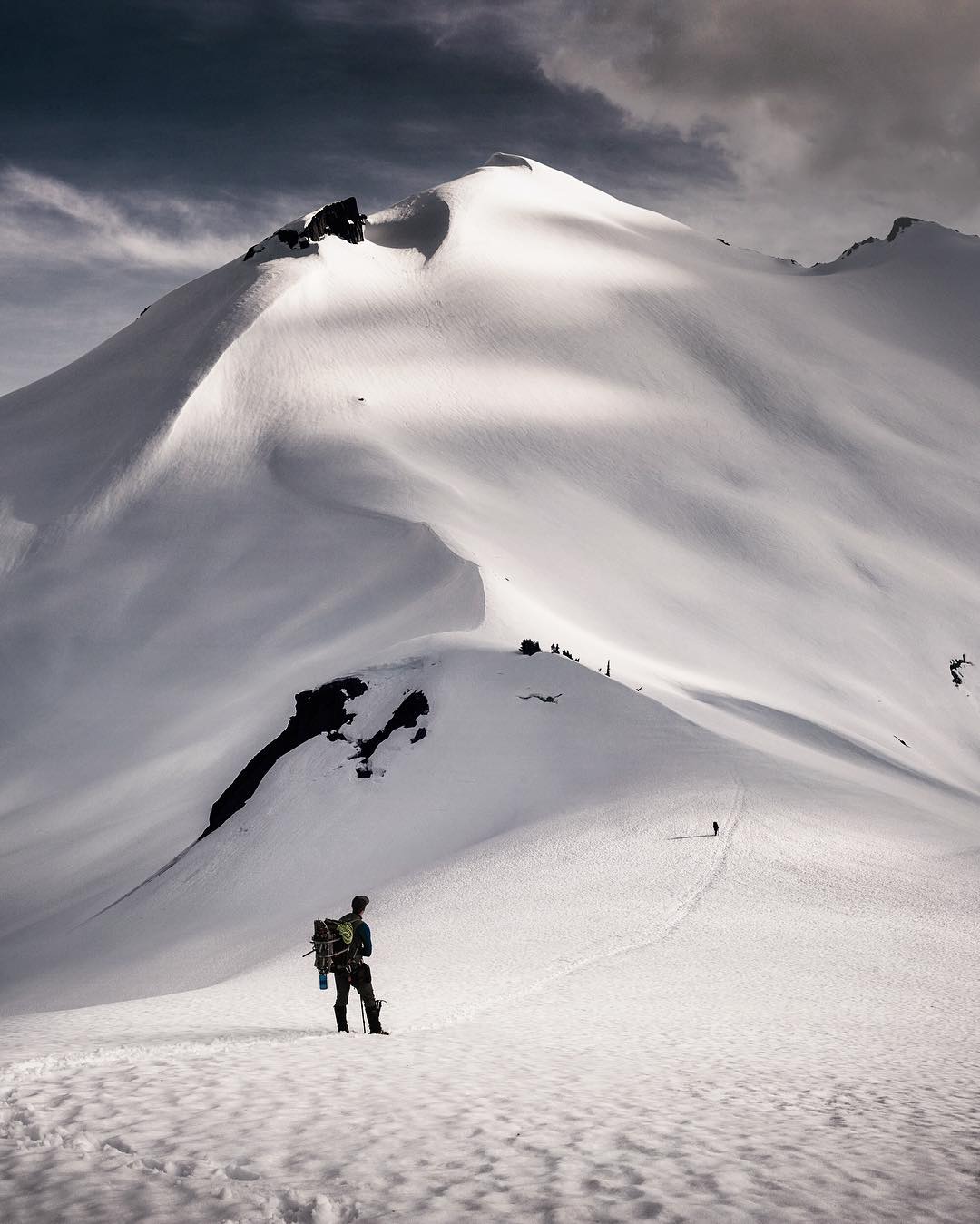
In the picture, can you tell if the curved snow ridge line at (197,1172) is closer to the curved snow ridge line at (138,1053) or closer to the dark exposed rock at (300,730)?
the curved snow ridge line at (138,1053)

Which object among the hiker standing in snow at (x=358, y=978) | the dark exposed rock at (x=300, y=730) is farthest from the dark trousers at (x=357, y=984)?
the dark exposed rock at (x=300, y=730)

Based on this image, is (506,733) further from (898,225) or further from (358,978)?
(898,225)

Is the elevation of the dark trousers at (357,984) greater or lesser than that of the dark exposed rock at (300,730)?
lesser

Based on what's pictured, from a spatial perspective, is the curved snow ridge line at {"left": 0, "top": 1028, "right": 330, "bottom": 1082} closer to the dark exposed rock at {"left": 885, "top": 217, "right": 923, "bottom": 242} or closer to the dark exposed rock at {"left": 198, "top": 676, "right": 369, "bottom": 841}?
the dark exposed rock at {"left": 198, "top": 676, "right": 369, "bottom": 841}

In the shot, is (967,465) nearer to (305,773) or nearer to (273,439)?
(273,439)

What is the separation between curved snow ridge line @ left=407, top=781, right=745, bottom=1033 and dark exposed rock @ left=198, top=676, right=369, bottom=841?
39.6 feet

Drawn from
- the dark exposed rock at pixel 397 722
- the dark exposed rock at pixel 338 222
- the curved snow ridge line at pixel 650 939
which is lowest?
the curved snow ridge line at pixel 650 939

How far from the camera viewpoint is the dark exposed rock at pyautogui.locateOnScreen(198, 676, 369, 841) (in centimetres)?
3334

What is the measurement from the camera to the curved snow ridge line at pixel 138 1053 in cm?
834

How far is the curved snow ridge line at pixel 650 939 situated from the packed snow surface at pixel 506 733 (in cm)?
10

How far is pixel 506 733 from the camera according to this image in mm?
32438

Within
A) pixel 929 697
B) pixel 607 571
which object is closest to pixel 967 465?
pixel 929 697

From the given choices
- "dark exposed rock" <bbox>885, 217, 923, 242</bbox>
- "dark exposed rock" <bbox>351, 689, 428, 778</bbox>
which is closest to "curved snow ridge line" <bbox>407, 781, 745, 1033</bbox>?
"dark exposed rock" <bbox>351, 689, 428, 778</bbox>

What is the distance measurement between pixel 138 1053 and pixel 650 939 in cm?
1081
